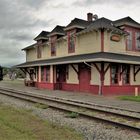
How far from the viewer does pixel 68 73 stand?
28297 mm

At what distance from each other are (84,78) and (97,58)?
4.26m

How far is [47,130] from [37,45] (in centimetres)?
2795

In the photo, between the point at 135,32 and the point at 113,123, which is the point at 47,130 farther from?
Answer: the point at 135,32

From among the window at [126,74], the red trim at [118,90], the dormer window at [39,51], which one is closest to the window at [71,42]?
the window at [126,74]

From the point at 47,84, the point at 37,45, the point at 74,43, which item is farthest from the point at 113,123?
the point at 37,45

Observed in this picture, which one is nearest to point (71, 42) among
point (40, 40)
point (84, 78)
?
point (84, 78)

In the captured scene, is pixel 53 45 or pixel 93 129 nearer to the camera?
pixel 93 129

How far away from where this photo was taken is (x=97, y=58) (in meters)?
21.6

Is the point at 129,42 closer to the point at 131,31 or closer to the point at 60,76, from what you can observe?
the point at 131,31

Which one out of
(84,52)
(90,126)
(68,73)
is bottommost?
(90,126)

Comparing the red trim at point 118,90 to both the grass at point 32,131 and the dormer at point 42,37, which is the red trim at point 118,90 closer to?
the grass at point 32,131

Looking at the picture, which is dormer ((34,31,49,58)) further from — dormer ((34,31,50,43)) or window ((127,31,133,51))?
window ((127,31,133,51))

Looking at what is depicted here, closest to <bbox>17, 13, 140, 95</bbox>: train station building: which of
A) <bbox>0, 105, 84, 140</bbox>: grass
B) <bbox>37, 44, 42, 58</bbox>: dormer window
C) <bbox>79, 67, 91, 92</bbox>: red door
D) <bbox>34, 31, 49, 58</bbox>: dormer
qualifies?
<bbox>79, 67, 91, 92</bbox>: red door

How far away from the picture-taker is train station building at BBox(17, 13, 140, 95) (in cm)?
2345
